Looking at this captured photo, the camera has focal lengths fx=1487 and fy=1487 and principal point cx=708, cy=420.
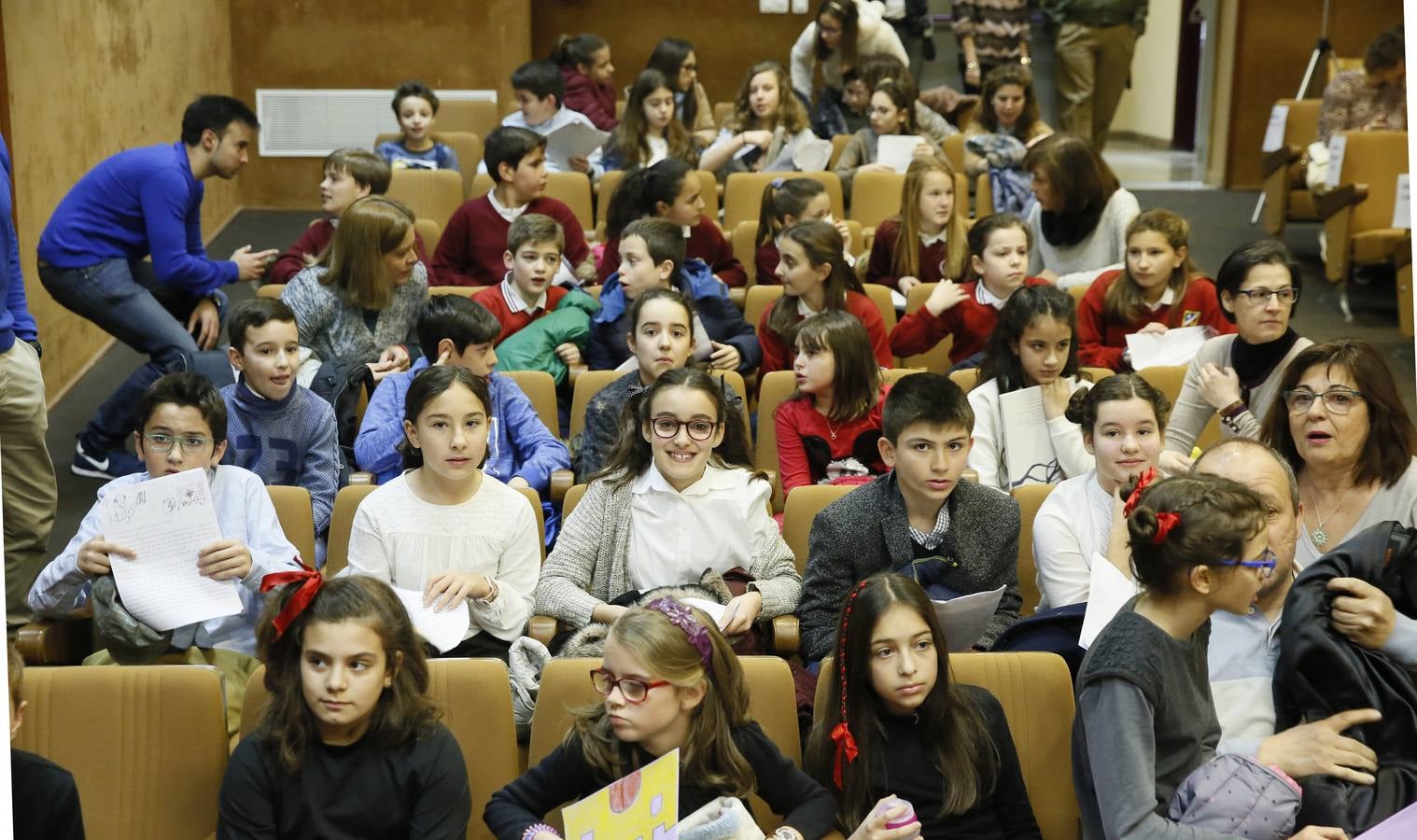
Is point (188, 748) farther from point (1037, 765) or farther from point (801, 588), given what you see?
point (1037, 765)

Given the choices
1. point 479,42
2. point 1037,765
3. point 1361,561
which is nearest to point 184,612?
point 1037,765

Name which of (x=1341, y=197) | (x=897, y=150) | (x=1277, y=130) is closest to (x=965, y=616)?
(x=897, y=150)

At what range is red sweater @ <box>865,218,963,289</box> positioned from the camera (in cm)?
532

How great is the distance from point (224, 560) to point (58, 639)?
0.37 meters

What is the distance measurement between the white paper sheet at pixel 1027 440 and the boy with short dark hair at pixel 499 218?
2.17 metres

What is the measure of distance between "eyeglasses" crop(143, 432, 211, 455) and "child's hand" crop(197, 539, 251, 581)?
0.29m

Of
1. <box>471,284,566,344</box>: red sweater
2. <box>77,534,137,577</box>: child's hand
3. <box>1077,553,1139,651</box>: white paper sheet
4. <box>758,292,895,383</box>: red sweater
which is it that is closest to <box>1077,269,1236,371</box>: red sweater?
<box>758,292,895,383</box>: red sweater

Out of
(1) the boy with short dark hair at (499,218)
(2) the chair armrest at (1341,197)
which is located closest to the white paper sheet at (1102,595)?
Result: (1) the boy with short dark hair at (499,218)

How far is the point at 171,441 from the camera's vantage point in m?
3.03

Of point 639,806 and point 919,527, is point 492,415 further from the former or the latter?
point 639,806

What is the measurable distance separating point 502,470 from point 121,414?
5.68ft

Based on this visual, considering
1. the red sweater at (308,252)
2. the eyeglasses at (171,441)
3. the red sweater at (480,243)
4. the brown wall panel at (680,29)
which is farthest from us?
the brown wall panel at (680,29)

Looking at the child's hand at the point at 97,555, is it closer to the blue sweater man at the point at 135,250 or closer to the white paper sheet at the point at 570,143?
the blue sweater man at the point at 135,250

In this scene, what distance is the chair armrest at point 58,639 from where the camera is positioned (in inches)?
110
